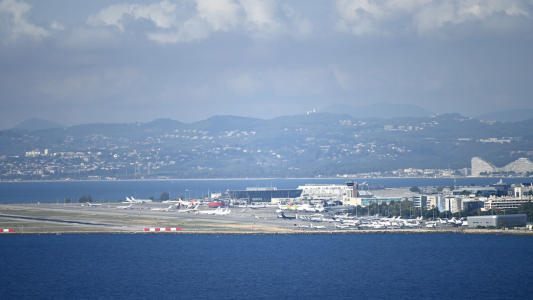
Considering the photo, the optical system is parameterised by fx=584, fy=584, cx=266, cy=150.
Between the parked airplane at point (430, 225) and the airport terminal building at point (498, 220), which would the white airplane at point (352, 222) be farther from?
the airport terminal building at point (498, 220)

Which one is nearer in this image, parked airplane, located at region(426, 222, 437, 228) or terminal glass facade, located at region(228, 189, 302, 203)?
parked airplane, located at region(426, 222, 437, 228)

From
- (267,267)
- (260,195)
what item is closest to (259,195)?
(260,195)

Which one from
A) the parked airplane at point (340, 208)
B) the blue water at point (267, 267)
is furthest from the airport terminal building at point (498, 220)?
the parked airplane at point (340, 208)

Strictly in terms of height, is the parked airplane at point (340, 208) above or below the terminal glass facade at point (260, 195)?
below

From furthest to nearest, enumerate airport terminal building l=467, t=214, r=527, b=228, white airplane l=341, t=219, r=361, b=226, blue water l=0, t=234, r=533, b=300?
white airplane l=341, t=219, r=361, b=226, airport terminal building l=467, t=214, r=527, b=228, blue water l=0, t=234, r=533, b=300

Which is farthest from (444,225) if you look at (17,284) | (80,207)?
(80,207)

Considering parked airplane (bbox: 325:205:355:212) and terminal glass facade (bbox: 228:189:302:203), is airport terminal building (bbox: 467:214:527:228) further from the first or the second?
terminal glass facade (bbox: 228:189:302:203)

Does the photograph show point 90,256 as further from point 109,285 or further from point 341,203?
point 341,203

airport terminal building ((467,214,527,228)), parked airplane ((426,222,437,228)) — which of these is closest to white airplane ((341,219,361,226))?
parked airplane ((426,222,437,228))
